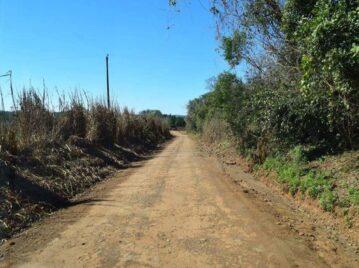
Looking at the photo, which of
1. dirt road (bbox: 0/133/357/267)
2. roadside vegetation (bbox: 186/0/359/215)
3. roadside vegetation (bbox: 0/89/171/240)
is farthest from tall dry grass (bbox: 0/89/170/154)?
roadside vegetation (bbox: 186/0/359/215)

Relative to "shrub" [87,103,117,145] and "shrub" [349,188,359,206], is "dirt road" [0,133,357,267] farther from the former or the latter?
"shrub" [87,103,117,145]

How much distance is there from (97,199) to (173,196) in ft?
6.14

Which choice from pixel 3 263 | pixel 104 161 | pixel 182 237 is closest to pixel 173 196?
pixel 182 237

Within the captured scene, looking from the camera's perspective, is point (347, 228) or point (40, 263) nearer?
point (40, 263)

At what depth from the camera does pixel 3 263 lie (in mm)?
6301

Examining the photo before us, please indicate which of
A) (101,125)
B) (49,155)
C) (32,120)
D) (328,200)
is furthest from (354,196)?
(101,125)

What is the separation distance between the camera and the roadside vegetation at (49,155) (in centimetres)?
952

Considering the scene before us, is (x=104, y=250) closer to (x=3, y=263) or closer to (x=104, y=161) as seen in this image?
(x=3, y=263)

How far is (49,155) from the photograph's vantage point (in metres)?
14.3

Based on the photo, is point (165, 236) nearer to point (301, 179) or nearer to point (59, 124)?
point (301, 179)

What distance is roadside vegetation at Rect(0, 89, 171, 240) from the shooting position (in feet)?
31.2

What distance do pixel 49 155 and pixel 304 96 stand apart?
26.7 ft

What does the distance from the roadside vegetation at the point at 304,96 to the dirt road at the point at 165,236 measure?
82.8 inches

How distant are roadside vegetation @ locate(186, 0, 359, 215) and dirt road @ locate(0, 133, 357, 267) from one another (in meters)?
2.10
